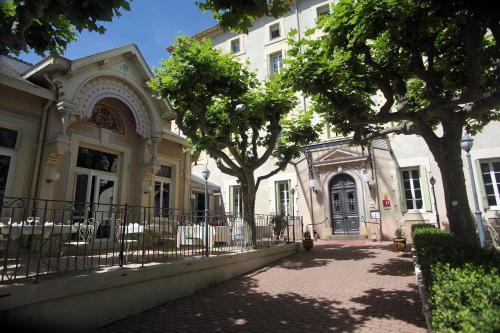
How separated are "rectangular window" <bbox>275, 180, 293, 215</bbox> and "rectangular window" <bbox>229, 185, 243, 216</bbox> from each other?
95.1 inches

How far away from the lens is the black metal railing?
16.2 ft

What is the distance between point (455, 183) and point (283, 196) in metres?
12.0

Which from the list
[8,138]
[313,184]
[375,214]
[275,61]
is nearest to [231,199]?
[313,184]

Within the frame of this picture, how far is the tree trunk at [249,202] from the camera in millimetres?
9781

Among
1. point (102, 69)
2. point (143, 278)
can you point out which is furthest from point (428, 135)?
point (102, 69)

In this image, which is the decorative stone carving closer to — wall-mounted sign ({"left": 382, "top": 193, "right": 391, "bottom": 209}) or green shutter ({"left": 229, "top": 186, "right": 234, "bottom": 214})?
green shutter ({"left": 229, "top": 186, "right": 234, "bottom": 214})

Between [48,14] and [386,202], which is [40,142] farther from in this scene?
[386,202]

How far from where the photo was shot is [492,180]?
13.3 m

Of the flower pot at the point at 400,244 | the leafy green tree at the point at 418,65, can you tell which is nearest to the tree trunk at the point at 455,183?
the leafy green tree at the point at 418,65

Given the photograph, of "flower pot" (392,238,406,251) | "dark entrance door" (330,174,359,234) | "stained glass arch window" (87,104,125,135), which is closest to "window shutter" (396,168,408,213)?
"dark entrance door" (330,174,359,234)

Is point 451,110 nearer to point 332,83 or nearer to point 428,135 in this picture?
point 428,135

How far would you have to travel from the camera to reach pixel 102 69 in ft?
30.1

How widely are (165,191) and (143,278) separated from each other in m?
6.99

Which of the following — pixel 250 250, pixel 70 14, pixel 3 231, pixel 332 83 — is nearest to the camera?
pixel 70 14
